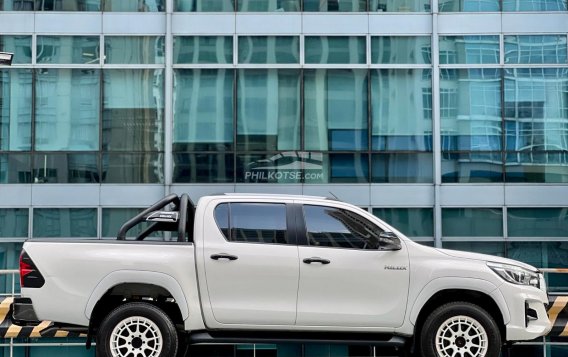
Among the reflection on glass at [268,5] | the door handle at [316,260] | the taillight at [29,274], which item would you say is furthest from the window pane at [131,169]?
the door handle at [316,260]

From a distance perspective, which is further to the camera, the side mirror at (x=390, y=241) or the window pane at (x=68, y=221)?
the window pane at (x=68, y=221)

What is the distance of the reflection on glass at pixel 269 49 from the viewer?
18.0 meters

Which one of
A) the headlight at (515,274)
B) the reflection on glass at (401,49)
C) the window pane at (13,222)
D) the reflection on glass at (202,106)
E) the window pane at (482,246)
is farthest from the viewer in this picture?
the reflection on glass at (401,49)

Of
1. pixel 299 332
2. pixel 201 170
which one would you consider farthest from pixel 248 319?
pixel 201 170

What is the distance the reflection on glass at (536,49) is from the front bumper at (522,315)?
1081 centimetres

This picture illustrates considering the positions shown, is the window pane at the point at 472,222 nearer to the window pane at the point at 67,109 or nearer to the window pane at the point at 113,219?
the window pane at the point at 113,219

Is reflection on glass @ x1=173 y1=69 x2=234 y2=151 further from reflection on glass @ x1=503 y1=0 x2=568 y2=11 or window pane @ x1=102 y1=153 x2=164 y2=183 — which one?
reflection on glass @ x1=503 y1=0 x2=568 y2=11

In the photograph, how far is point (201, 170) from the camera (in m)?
17.8

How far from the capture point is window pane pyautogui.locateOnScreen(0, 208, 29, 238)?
17.7 meters

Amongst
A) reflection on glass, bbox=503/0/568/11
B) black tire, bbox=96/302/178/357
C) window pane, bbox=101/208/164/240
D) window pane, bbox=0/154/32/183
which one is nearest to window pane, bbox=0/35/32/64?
window pane, bbox=0/154/32/183

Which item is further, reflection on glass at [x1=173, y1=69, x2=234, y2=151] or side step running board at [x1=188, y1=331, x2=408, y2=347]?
reflection on glass at [x1=173, y1=69, x2=234, y2=151]

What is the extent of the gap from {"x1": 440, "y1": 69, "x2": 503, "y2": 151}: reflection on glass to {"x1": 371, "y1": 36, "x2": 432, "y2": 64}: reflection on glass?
74 cm

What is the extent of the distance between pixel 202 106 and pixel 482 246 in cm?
677

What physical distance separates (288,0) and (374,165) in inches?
160
